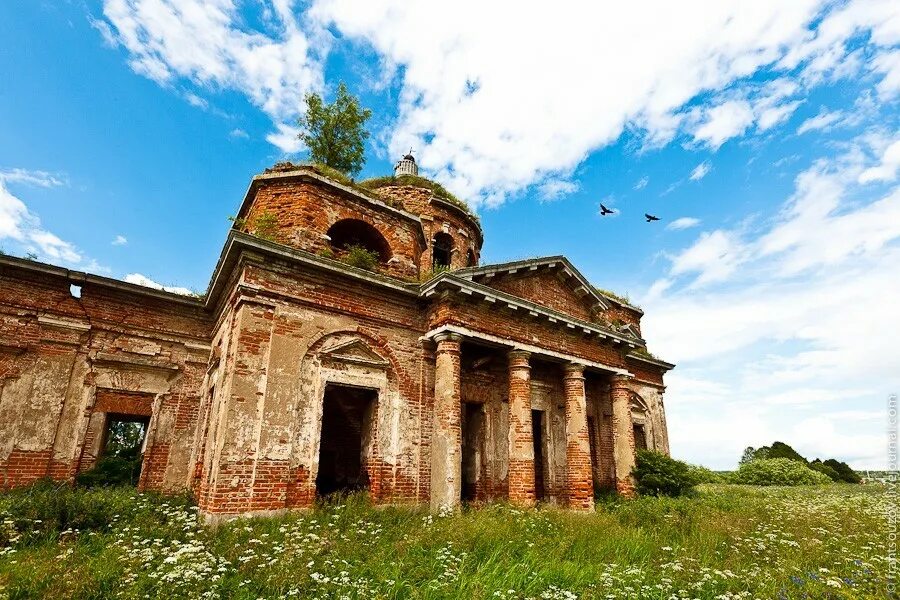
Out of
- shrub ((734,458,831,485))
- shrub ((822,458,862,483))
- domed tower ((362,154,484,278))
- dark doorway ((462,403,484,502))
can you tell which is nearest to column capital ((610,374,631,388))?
dark doorway ((462,403,484,502))

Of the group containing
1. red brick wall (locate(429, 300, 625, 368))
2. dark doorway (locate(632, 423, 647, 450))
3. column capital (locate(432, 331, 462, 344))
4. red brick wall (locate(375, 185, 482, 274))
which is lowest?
dark doorway (locate(632, 423, 647, 450))

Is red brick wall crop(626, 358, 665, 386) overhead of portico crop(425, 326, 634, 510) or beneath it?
overhead

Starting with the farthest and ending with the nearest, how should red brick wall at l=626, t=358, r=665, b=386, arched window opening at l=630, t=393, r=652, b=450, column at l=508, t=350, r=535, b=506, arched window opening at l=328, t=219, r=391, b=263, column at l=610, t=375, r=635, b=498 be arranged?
red brick wall at l=626, t=358, r=665, b=386, arched window opening at l=630, t=393, r=652, b=450, column at l=610, t=375, r=635, b=498, arched window opening at l=328, t=219, r=391, b=263, column at l=508, t=350, r=535, b=506

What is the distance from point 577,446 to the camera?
11234 mm

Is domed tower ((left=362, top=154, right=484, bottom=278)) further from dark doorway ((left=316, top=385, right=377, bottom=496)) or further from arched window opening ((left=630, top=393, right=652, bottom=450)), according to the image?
arched window opening ((left=630, top=393, right=652, bottom=450))

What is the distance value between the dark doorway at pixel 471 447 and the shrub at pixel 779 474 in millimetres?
23038

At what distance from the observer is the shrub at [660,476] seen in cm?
1249

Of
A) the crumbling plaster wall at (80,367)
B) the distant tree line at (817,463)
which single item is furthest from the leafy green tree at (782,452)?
the crumbling plaster wall at (80,367)

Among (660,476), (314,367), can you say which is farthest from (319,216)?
(660,476)

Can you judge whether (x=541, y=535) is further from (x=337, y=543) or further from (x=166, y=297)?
(x=166, y=297)

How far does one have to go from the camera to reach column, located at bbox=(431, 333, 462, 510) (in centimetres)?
880

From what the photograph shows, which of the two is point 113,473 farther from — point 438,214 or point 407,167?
point 407,167

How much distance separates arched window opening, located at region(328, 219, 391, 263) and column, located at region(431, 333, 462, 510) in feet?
10.8

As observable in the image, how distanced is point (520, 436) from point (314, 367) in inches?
189
